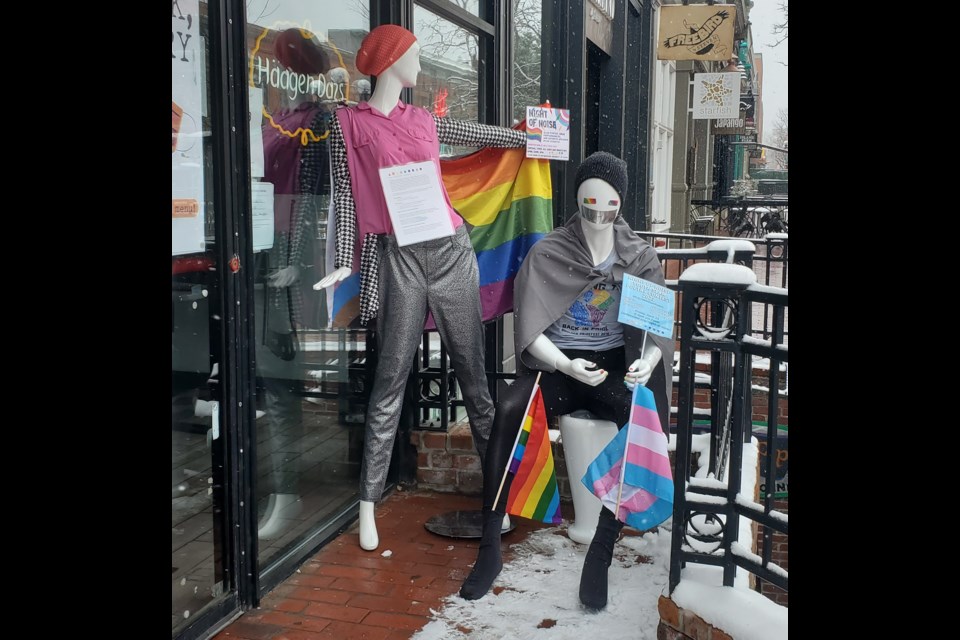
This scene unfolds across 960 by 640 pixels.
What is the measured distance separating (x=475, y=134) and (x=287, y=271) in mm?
1048

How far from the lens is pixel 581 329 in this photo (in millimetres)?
3617

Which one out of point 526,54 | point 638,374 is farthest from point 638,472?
point 526,54

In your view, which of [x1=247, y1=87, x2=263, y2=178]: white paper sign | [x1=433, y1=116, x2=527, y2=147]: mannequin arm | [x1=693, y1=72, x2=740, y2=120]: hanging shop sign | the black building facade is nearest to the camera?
the black building facade

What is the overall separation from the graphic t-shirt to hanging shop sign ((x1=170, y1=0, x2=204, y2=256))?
1.41 metres

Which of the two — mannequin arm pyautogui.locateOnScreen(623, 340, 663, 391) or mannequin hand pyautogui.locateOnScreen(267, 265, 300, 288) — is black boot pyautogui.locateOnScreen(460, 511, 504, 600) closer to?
mannequin arm pyautogui.locateOnScreen(623, 340, 663, 391)

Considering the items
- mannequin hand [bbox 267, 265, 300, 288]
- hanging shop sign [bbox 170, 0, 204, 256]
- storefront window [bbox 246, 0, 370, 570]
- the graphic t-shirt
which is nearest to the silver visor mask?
the graphic t-shirt

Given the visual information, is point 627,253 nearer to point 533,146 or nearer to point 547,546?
point 533,146

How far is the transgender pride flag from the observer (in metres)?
3.24
